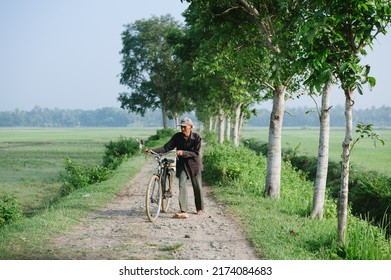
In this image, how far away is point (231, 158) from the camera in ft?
62.5

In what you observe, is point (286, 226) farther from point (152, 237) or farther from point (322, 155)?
point (152, 237)

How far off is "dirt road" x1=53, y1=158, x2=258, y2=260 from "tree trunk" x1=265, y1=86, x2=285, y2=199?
2093mm

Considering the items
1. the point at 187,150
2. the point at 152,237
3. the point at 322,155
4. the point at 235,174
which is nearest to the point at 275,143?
the point at 322,155

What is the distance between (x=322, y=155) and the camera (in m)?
10.7

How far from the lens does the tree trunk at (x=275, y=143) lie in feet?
43.9

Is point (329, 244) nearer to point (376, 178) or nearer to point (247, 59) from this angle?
point (247, 59)

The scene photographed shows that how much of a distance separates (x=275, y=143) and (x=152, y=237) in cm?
565

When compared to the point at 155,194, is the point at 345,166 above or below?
above

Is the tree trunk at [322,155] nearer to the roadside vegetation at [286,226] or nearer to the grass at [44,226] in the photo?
the roadside vegetation at [286,226]

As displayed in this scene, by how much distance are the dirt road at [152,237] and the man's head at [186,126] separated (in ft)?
6.26

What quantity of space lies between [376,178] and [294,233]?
12.3 meters

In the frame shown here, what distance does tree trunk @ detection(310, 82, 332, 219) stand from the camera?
10.7 metres

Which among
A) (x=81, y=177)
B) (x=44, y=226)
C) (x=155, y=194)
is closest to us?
(x=44, y=226)

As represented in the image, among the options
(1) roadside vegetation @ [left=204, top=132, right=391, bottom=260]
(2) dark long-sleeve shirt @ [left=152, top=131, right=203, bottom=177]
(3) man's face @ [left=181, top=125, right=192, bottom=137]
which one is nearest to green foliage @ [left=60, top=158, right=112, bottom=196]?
(1) roadside vegetation @ [left=204, top=132, right=391, bottom=260]
